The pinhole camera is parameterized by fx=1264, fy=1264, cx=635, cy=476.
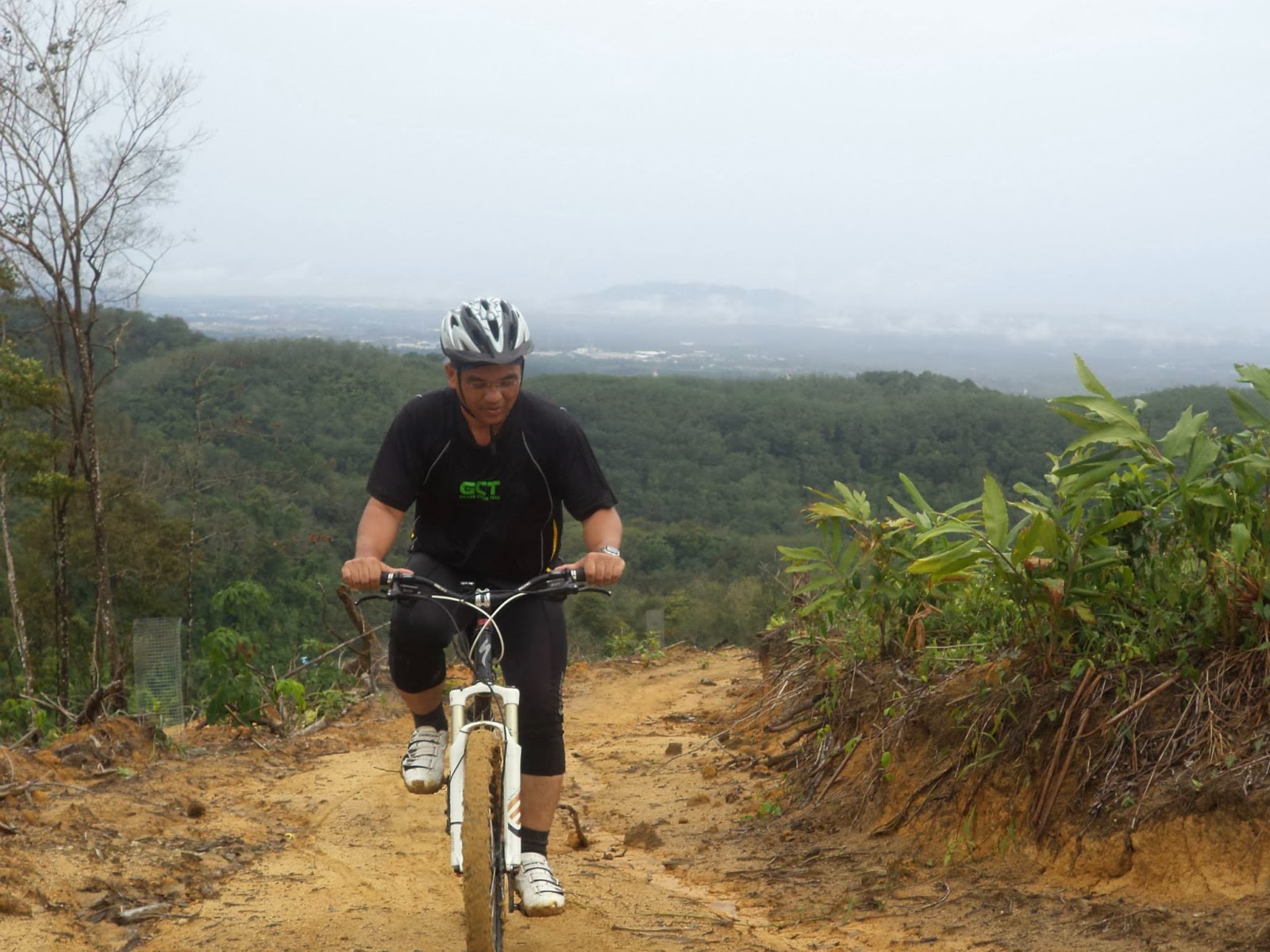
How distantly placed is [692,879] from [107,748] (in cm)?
346

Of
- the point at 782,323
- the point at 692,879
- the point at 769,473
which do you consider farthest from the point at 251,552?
the point at 782,323

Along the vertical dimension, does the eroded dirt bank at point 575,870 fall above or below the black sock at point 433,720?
below

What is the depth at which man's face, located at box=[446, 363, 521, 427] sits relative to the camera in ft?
12.2

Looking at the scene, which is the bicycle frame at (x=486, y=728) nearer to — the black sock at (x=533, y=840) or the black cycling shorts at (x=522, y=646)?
the black cycling shorts at (x=522, y=646)

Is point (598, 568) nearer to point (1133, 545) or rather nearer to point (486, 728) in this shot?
point (486, 728)

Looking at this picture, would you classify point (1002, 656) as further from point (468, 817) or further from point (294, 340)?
point (294, 340)

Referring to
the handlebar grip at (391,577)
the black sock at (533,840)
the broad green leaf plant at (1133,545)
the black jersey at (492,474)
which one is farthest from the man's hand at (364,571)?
the broad green leaf plant at (1133,545)

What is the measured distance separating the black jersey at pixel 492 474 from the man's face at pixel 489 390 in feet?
0.20

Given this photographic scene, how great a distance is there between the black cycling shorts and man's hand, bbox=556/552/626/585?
28 cm

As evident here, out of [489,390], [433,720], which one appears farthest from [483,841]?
[489,390]

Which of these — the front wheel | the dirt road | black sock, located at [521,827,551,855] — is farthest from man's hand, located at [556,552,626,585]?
the dirt road

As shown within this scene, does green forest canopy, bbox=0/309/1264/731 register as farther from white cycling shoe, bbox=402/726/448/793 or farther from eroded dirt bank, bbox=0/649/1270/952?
white cycling shoe, bbox=402/726/448/793

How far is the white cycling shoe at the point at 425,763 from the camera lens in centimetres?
409

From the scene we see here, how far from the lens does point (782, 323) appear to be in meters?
122
